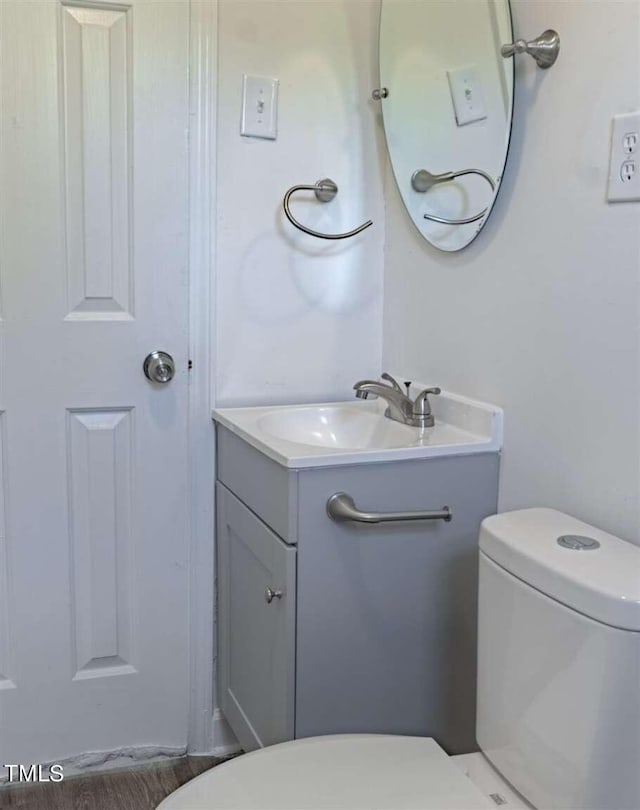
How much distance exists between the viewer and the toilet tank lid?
898 mm

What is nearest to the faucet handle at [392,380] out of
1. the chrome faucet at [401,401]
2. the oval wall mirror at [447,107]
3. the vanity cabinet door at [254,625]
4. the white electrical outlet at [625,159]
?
the chrome faucet at [401,401]

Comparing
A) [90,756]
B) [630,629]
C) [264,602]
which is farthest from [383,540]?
[90,756]

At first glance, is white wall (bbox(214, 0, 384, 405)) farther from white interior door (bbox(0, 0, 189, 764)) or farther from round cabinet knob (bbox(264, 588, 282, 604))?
round cabinet knob (bbox(264, 588, 282, 604))

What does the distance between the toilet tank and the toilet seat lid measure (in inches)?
3.5

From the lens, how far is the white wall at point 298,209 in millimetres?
1662

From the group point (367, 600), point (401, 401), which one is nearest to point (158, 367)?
point (401, 401)

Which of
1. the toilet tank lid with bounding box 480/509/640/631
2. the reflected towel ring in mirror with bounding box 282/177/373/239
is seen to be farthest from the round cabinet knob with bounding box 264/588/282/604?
the reflected towel ring in mirror with bounding box 282/177/373/239

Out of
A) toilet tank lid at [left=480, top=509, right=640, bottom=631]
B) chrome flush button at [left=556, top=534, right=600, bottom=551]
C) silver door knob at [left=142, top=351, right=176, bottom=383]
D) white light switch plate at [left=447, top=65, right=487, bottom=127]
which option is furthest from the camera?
silver door knob at [left=142, top=351, right=176, bottom=383]

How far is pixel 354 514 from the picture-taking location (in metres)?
1.30

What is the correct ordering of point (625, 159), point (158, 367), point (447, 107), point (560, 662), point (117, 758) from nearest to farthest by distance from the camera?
point (560, 662), point (625, 159), point (447, 107), point (158, 367), point (117, 758)

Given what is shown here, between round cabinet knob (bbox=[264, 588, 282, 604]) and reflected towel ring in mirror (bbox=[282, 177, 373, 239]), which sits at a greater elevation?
reflected towel ring in mirror (bbox=[282, 177, 373, 239])

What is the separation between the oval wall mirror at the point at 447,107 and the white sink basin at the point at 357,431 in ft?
1.10

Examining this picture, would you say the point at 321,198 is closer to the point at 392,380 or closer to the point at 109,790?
the point at 392,380

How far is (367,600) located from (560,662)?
1.51 ft
